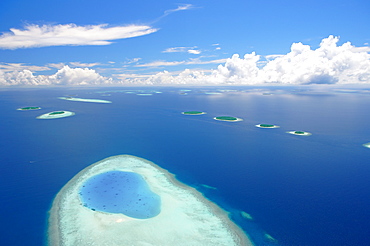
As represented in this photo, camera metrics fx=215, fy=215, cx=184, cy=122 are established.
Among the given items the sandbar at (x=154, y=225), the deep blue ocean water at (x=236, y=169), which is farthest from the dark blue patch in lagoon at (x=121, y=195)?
the deep blue ocean water at (x=236, y=169)

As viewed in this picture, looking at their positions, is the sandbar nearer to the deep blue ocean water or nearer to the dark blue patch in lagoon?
the dark blue patch in lagoon

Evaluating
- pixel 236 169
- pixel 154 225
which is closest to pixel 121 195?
pixel 154 225

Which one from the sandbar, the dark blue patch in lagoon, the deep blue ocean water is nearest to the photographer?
the sandbar

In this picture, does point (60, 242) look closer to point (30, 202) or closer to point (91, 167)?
point (30, 202)

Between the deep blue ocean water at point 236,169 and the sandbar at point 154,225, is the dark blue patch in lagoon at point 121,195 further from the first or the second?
the deep blue ocean water at point 236,169

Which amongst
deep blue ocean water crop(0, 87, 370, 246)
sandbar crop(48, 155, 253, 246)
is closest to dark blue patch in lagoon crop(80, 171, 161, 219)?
sandbar crop(48, 155, 253, 246)
